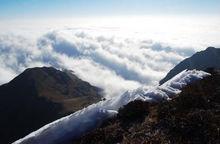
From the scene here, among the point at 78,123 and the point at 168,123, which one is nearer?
the point at 168,123

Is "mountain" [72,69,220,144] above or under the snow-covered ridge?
above

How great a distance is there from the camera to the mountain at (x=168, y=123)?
649 inches

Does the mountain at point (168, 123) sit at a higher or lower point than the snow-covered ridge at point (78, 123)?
higher

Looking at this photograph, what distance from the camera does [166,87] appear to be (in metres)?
27.4

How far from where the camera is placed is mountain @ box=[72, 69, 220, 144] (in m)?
16.5

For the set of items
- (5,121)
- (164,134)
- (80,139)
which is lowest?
(5,121)

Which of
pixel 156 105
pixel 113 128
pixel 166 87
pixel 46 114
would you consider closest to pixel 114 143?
pixel 113 128

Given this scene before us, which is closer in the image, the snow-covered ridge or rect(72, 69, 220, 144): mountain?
rect(72, 69, 220, 144): mountain

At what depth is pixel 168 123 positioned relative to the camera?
18109 mm

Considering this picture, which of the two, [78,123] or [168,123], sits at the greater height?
[168,123]

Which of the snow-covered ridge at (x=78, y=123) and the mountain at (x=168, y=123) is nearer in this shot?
the mountain at (x=168, y=123)

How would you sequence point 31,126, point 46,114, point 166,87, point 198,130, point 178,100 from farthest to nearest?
point 46,114, point 31,126, point 166,87, point 178,100, point 198,130

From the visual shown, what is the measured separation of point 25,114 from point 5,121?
1199 cm

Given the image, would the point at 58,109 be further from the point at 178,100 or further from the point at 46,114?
the point at 178,100
